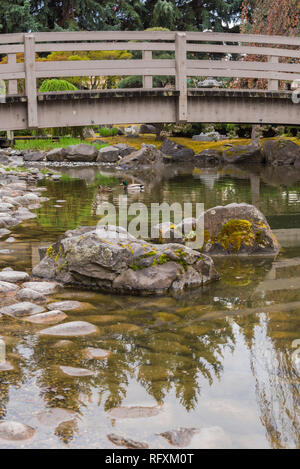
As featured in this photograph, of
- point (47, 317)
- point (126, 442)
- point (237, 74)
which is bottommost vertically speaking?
point (126, 442)

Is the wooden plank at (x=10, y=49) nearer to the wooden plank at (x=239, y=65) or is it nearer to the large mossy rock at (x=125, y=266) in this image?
the wooden plank at (x=239, y=65)

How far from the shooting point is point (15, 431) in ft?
10.5

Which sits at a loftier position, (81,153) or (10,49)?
(81,153)

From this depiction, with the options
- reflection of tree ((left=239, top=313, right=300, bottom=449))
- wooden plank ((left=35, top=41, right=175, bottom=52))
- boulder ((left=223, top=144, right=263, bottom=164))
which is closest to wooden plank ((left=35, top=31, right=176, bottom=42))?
wooden plank ((left=35, top=41, right=175, bottom=52))

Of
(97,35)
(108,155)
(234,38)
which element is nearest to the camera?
(97,35)

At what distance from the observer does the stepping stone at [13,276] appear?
6066mm

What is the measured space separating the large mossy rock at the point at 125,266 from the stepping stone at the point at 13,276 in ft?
0.85

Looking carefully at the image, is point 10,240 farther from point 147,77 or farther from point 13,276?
point 147,77

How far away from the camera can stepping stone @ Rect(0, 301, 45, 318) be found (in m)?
5.07

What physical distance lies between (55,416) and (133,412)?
0.46 metres

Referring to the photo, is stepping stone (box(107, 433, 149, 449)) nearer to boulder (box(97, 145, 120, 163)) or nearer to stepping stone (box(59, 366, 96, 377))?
stepping stone (box(59, 366, 96, 377))

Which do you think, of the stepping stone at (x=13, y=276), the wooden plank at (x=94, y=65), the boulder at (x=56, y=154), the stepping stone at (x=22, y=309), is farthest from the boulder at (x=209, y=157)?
the stepping stone at (x=22, y=309)

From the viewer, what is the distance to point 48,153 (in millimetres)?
25469

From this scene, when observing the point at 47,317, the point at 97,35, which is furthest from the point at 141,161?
the point at 47,317
